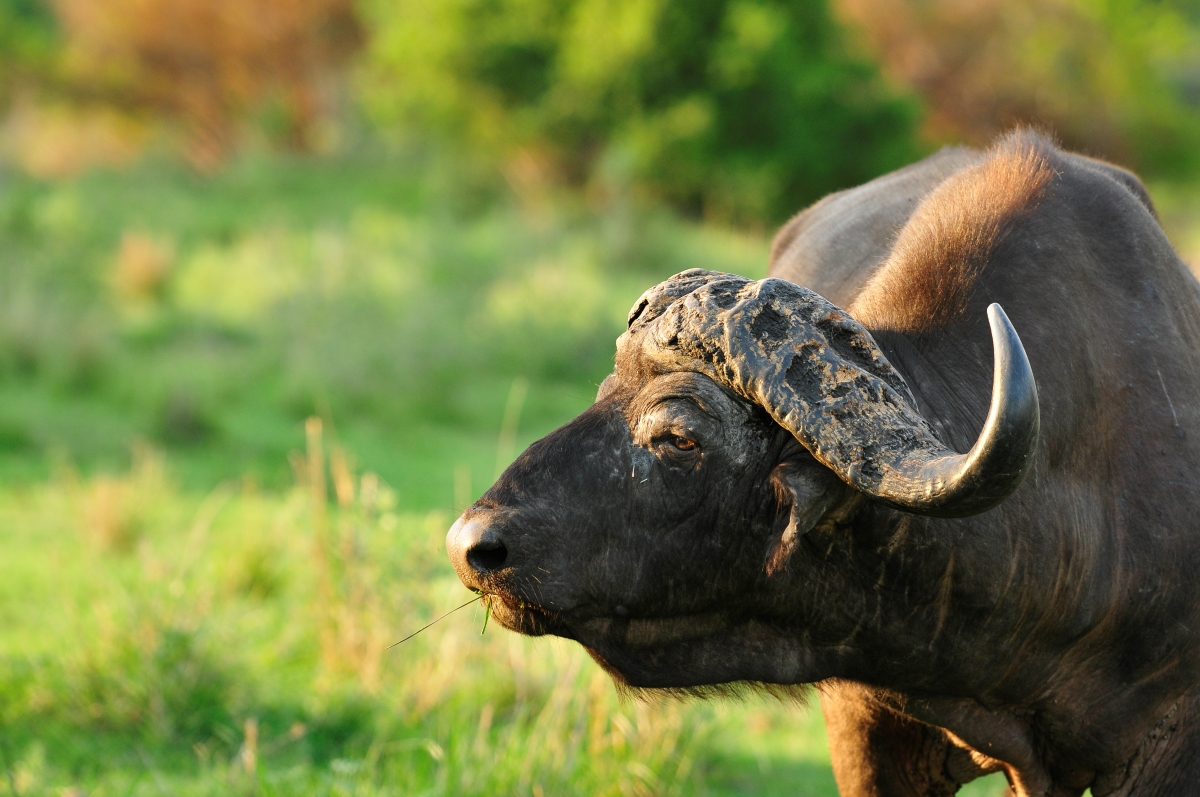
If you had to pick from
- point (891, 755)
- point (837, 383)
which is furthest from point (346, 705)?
point (837, 383)

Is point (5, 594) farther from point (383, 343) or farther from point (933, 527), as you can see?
point (383, 343)

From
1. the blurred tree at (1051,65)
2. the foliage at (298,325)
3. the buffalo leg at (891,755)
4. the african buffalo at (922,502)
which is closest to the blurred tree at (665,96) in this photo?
the foliage at (298,325)

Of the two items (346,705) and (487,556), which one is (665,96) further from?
(487,556)

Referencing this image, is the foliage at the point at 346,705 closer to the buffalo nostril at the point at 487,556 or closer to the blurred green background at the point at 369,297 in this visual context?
the blurred green background at the point at 369,297

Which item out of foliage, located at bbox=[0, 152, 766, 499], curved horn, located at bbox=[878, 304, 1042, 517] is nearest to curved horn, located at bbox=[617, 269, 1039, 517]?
curved horn, located at bbox=[878, 304, 1042, 517]

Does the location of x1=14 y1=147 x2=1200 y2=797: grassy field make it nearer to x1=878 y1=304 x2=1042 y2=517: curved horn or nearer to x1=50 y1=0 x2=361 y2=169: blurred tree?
x1=878 y1=304 x2=1042 y2=517: curved horn

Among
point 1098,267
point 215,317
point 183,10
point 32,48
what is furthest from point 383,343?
point 32,48

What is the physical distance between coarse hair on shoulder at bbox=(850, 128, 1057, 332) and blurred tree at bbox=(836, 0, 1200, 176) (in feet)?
104

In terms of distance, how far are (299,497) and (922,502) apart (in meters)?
5.63

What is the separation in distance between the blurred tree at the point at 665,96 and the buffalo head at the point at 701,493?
20.2 meters

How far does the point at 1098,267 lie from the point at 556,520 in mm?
1763

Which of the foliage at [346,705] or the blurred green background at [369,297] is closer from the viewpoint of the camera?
the foliage at [346,705]

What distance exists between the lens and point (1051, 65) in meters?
33.5

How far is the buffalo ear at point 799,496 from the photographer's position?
2875 millimetres
